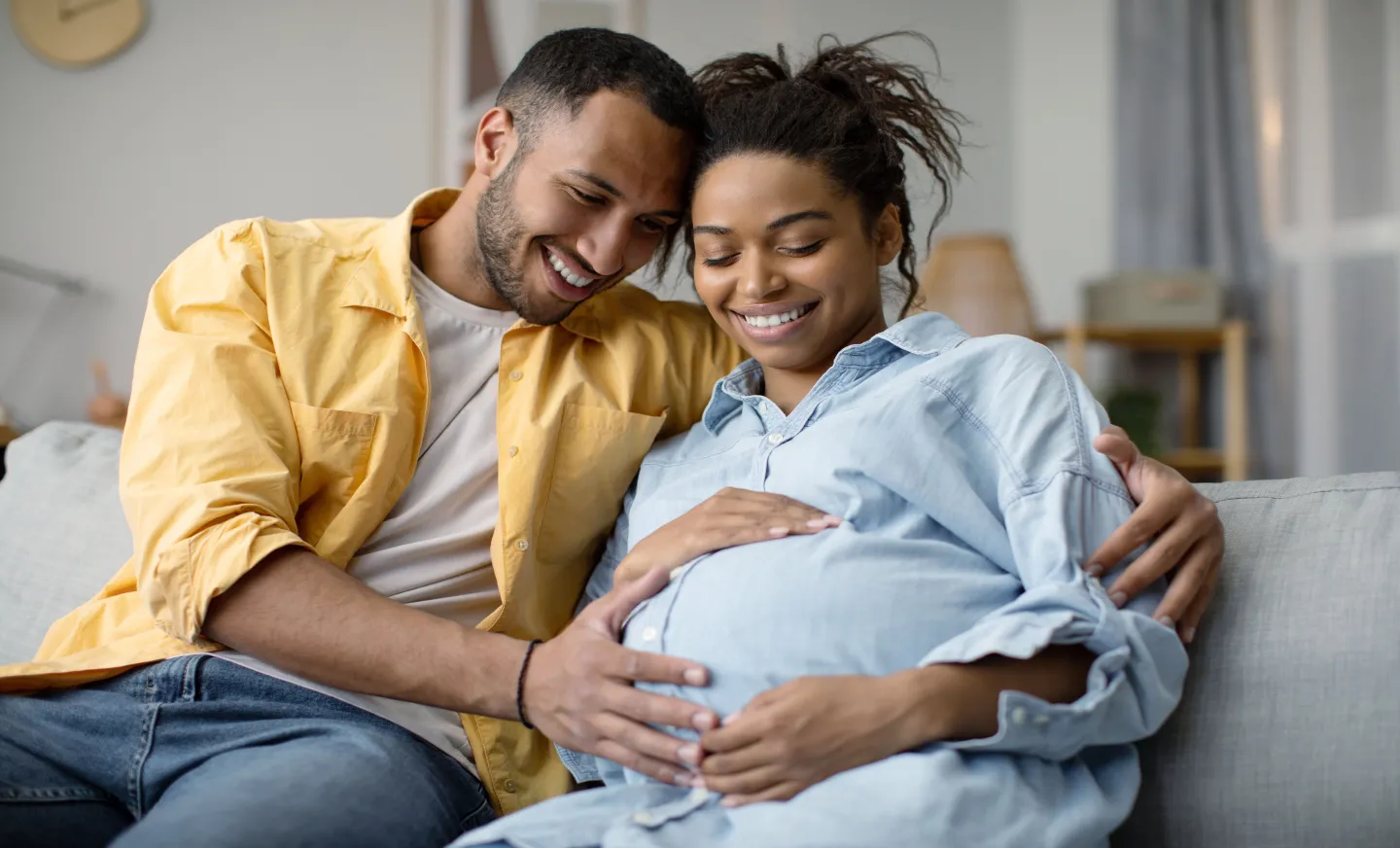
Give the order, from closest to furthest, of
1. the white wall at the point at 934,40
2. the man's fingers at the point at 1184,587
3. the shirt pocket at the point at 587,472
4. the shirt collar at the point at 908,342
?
1. the man's fingers at the point at 1184,587
2. the shirt collar at the point at 908,342
3. the shirt pocket at the point at 587,472
4. the white wall at the point at 934,40

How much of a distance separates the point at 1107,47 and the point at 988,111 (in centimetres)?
53

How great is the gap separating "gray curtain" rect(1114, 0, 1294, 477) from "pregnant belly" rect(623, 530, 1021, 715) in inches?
121

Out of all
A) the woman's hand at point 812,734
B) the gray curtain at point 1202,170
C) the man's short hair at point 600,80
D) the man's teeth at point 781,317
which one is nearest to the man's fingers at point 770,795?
the woman's hand at point 812,734

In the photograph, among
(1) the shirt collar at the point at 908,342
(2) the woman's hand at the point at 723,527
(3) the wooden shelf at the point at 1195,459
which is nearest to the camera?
(2) the woman's hand at the point at 723,527

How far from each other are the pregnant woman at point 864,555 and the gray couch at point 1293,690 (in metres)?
0.07

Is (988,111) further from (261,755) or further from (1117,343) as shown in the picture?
(261,755)

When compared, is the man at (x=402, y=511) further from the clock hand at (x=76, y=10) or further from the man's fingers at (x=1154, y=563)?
the clock hand at (x=76, y=10)

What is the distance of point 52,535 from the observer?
1.48 m

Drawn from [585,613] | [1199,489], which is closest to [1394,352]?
[1199,489]

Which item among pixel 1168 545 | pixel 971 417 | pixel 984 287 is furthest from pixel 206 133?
pixel 1168 545

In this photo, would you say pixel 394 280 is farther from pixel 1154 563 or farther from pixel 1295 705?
pixel 1295 705

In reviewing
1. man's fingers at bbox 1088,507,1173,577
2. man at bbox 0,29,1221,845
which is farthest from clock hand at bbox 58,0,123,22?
man's fingers at bbox 1088,507,1173,577

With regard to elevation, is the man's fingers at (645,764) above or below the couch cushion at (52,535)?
below

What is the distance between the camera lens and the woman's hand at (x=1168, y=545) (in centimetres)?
96
